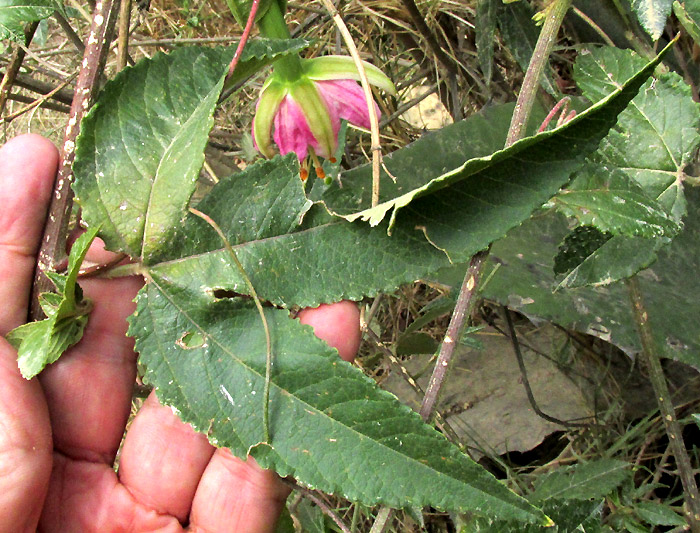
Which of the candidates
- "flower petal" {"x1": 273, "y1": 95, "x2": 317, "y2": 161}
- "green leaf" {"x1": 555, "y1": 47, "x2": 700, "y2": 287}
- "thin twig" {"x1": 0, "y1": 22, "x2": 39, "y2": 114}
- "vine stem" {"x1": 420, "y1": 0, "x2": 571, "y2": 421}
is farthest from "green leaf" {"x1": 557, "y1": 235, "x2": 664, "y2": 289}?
"thin twig" {"x1": 0, "y1": 22, "x2": 39, "y2": 114}

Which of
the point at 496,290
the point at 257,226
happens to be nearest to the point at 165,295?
the point at 257,226

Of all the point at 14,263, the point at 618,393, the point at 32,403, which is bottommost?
the point at 618,393

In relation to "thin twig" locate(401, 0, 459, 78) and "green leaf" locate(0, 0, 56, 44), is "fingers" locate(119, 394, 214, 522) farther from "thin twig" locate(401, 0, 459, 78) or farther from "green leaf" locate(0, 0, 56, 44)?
"thin twig" locate(401, 0, 459, 78)

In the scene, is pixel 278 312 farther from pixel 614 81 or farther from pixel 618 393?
pixel 618 393

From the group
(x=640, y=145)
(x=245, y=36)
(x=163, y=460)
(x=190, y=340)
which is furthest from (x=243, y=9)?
(x=163, y=460)

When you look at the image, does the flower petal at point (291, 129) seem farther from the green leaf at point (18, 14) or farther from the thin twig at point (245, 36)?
the green leaf at point (18, 14)

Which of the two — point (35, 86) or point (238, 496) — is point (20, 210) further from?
point (238, 496)
